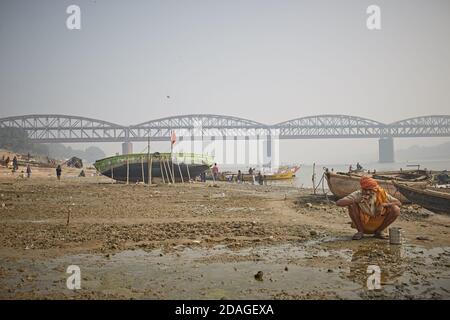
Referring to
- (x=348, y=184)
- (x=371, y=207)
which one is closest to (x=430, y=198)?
(x=348, y=184)

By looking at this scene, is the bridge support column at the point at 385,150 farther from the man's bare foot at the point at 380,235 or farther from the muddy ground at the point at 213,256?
the man's bare foot at the point at 380,235

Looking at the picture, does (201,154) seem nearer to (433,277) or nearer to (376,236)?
(376,236)

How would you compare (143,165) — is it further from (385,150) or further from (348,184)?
(385,150)

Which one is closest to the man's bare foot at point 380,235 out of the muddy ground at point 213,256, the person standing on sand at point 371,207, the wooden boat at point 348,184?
the person standing on sand at point 371,207

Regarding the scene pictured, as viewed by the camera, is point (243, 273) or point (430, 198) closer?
point (243, 273)

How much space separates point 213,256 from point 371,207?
11.9ft

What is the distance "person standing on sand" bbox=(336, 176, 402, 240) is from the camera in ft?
24.5

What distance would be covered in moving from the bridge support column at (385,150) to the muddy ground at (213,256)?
131 m

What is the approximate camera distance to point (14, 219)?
10.3 meters

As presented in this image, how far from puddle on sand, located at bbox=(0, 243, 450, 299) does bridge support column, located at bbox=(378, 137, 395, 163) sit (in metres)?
136

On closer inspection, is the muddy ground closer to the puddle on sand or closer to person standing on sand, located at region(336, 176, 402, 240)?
the puddle on sand

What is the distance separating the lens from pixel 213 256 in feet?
21.4

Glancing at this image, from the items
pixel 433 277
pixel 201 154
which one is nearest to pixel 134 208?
pixel 433 277

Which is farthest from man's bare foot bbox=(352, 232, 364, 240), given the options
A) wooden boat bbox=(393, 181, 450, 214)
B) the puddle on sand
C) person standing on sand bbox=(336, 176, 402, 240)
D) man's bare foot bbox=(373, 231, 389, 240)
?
wooden boat bbox=(393, 181, 450, 214)
